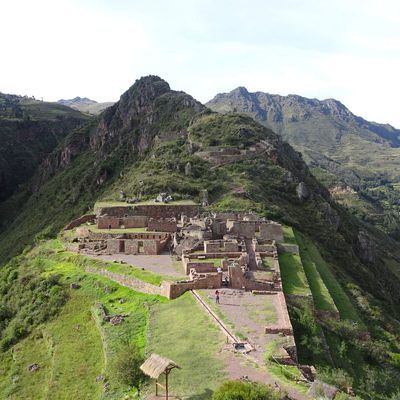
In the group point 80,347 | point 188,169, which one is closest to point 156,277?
point 80,347

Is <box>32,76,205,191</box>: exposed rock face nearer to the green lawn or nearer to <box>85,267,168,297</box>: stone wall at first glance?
the green lawn

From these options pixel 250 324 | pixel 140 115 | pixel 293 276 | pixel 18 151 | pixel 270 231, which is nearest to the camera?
pixel 250 324

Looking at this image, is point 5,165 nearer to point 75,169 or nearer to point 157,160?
point 75,169

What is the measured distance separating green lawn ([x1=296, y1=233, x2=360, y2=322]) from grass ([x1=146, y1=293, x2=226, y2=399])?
1145 cm

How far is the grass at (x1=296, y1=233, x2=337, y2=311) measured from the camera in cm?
3409

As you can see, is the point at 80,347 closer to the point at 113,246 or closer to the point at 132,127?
the point at 113,246

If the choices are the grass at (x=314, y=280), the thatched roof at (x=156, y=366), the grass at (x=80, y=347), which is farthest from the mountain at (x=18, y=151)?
the thatched roof at (x=156, y=366)

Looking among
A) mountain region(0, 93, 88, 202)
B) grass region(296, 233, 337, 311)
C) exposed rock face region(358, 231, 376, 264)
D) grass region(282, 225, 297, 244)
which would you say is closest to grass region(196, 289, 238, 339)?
grass region(296, 233, 337, 311)

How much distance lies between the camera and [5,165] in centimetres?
17725

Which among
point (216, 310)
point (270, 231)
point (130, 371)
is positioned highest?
point (270, 231)

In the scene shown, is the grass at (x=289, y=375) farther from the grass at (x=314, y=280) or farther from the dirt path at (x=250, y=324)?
the grass at (x=314, y=280)

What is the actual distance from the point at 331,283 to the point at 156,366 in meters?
25.9

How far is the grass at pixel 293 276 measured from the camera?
110ft

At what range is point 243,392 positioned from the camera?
55.7 ft
